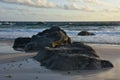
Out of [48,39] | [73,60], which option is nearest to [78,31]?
[48,39]

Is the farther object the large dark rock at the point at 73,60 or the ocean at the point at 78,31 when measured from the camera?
the ocean at the point at 78,31

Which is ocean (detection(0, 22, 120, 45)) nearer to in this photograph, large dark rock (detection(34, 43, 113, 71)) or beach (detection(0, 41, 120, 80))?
large dark rock (detection(34, 43, 113, 71))

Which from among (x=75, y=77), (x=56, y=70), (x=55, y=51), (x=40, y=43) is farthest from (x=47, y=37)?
(x=75, y=77)

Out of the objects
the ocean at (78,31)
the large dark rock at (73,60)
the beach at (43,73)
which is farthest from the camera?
the ocean at (78,31)

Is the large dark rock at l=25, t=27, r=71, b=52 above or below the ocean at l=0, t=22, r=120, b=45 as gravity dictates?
above

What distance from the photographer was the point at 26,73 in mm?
10828

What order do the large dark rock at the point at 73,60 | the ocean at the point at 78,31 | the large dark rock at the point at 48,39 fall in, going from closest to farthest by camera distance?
the large dark rock at the point at 73,60
the large dark rock at the point at 48,39
the ocean at the point at 78,31

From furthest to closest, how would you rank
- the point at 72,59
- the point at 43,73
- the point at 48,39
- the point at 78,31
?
the point at 78,31 → the point at 48,39 → the point at 72,59 → the point at 43,73

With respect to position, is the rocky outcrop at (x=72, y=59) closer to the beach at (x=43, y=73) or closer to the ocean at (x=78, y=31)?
the beach at (x=43, y=73)

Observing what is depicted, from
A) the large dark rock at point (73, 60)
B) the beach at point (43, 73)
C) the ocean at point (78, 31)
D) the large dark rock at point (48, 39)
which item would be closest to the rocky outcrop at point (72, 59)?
the large dark rock at point (73, 60)

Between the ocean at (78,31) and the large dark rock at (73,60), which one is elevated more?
the large dark rock at (73,60)

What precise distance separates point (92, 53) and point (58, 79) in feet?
10.3

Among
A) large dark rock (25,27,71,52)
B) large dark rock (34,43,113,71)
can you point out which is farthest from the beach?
large dark rock (25,27,71,52)

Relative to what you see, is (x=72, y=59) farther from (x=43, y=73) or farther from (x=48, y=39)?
(x=48, y=39)
